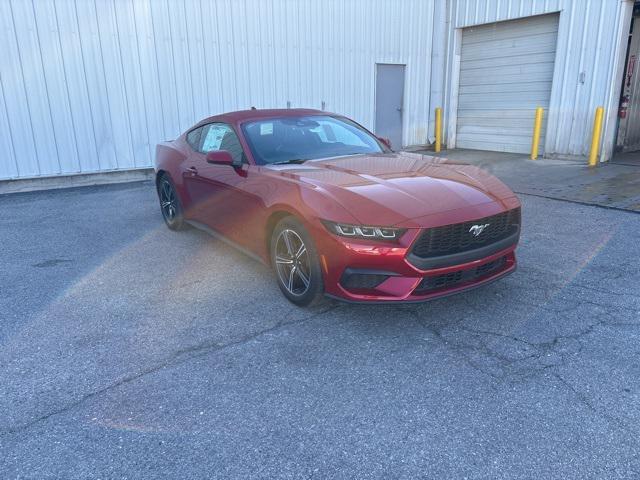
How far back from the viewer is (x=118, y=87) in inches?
354

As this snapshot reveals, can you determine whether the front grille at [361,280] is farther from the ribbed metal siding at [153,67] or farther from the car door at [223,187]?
the ribbed metal siding at [153,67]

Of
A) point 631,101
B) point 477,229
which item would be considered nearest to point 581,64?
point 631,101

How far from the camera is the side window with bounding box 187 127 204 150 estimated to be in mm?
5285

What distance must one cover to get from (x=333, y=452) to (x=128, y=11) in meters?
9.17

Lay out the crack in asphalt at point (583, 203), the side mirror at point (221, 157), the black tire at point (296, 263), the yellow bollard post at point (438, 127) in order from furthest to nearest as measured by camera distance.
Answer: the yellow bollard post at point (438, 127) < the crack in asphalt at point (583, 203) < the side mirror at point (221, 157) < the black tire at point (296, 263)

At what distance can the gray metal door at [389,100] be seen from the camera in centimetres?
1209

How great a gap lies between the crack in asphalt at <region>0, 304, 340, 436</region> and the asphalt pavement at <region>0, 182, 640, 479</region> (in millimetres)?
13

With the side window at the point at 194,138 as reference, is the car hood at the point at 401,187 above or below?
below

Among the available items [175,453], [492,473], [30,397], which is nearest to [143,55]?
[30,397]

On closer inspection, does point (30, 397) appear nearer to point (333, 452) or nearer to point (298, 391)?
point (298, 391)

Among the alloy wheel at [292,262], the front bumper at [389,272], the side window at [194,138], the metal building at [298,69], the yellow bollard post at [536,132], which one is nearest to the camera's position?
the front bumper at [389,272]

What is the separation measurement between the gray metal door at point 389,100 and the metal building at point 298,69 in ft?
0.13

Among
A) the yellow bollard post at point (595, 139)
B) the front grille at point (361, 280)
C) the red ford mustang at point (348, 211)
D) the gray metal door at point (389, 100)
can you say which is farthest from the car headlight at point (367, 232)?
the gray metal door at point (389, 100)

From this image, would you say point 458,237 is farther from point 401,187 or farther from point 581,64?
point 581,64
